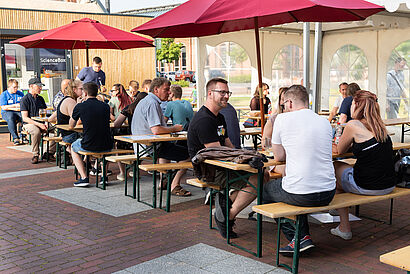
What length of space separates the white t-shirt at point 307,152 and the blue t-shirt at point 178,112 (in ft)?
10.3

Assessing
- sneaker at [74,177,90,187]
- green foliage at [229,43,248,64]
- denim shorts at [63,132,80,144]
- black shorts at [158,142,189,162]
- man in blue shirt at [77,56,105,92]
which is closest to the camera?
black shorts at [158,142,189,162]

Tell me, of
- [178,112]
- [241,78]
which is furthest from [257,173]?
[241,78]

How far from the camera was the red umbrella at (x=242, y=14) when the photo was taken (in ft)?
14.2

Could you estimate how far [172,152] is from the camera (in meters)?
6.38

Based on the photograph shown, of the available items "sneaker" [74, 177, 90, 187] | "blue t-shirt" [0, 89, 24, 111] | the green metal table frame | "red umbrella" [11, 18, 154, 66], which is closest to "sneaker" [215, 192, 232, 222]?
the green metal table frame

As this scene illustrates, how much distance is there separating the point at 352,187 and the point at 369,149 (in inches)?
16.0

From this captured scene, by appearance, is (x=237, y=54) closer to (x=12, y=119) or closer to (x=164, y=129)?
(x=12, y=119)

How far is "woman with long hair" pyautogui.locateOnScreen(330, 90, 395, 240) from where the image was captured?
436 centimetres

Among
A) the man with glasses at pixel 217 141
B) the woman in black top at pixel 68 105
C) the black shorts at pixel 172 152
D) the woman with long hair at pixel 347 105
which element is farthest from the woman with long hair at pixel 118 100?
the man with glasses at pixel 217 141

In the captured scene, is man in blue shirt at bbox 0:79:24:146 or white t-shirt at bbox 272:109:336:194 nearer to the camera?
white t-shirt at bbox 272:109:336:194

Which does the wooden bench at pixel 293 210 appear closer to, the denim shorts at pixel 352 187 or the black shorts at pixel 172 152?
the denim shorts at pixel 352 187

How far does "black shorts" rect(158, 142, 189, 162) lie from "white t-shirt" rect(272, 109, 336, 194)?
2582mm

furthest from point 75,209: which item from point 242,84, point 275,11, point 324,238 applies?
point 242,84

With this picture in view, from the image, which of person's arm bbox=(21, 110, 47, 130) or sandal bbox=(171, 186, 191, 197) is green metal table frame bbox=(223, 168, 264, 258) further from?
person's arm bbox=(21, 110, 47, 130)
